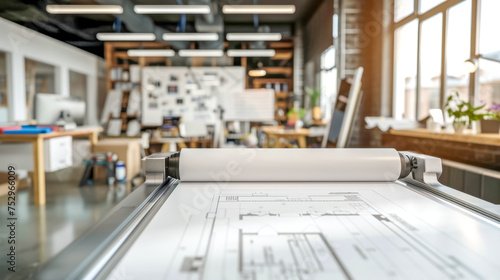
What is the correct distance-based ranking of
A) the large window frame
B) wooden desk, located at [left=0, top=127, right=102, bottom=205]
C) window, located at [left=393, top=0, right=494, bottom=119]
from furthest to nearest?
1. wooden desk, located at [left=0, top=127, right=102, bottom=205]
2. the large window frame
3. window, located at [left=393, top=0, right=494, bottom=119]

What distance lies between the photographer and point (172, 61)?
1086 cm

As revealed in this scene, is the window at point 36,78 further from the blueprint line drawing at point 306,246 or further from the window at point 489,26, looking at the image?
the blueprint line drawing at point 306,246

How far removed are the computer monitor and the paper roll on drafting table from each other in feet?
13.7

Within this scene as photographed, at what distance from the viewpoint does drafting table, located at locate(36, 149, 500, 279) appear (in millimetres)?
600

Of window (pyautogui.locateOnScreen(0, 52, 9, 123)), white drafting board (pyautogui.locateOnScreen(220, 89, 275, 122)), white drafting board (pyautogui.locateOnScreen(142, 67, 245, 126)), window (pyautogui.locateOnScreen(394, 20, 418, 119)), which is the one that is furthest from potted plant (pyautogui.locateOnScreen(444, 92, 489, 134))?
white drafting board (pyautogui.locateOnScreen(142, 67, 245, 126))

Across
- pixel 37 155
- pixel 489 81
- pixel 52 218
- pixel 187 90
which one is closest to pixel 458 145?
pixel 489 81

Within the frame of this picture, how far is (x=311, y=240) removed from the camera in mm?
718

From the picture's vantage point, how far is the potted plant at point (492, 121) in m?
2.70

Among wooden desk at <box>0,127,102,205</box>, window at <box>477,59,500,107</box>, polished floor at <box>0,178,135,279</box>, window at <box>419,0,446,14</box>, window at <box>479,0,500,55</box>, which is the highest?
window at <box>419,0,446,14</box>

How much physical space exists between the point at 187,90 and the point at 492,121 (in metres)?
8.78

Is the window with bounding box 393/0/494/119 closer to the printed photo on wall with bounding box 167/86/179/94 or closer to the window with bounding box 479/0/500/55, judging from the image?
the window with bounding box 479/0/500/55

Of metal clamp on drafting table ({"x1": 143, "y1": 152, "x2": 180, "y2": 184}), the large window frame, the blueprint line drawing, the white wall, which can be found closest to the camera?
the blueprint line drawing

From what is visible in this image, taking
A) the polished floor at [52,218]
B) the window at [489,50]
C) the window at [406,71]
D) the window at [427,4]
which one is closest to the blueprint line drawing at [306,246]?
the polished floor at [52,218]

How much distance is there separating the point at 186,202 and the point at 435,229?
59cm
